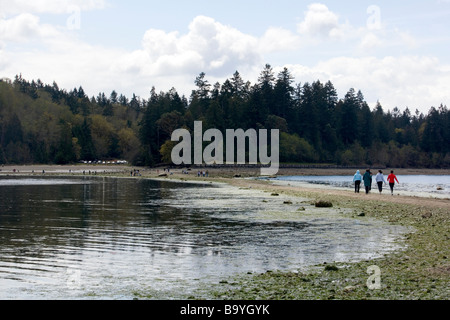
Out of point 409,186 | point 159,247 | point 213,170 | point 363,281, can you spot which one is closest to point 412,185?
point 409,186

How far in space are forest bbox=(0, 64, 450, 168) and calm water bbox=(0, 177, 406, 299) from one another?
4118 inches

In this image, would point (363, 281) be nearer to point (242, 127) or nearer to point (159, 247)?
point (159, 247)

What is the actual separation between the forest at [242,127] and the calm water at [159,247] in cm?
10460

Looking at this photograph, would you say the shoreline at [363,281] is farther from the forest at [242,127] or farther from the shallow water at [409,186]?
the forest at [242,127]

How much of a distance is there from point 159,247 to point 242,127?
436 feet

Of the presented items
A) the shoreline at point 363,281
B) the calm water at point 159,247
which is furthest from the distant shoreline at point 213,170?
the shoreline at point 363,281

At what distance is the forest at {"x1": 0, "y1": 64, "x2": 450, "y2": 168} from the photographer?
150250mm

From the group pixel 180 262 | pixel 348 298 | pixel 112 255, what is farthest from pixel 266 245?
pixel 348 298

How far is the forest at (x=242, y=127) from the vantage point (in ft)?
493

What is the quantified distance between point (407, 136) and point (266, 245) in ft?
632

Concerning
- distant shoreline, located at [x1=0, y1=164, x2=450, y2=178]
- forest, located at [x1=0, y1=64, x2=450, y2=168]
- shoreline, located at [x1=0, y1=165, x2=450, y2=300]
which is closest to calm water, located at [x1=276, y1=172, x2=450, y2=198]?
distant shoreline, located at [x1=0, y1=164, x2=450, y2=178]

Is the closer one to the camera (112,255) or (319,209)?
(112,255)

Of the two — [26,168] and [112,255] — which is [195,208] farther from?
[26,168]
